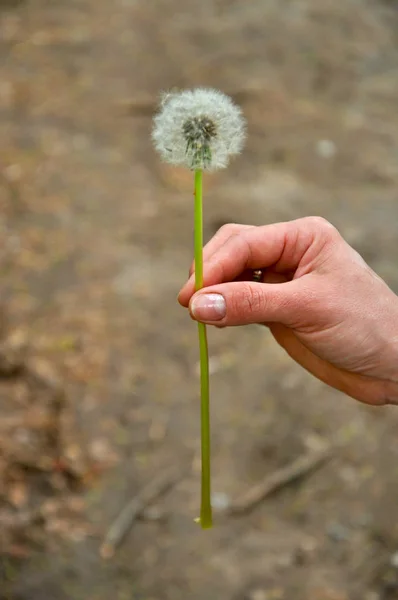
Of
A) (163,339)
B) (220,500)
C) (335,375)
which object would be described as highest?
(335,375)

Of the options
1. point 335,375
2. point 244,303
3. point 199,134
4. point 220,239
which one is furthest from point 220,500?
point 199,134

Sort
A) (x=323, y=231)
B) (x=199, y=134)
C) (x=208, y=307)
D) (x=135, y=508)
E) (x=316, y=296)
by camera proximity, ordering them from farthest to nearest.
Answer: (x=135, y=508), (x=323, y=231), (x=316, y=296), (x=208, y=307), (x=199, y=134)

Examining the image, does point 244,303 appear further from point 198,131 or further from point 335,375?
point 335,375

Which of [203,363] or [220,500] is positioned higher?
[203,363]

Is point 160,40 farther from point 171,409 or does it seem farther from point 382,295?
point 382,295

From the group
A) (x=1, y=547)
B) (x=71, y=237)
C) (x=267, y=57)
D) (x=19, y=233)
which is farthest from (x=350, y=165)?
(x=1, y=547)

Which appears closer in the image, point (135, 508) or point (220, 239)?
point (220, 239)

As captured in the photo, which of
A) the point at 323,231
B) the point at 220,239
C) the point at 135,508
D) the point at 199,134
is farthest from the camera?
the point at 135,508
